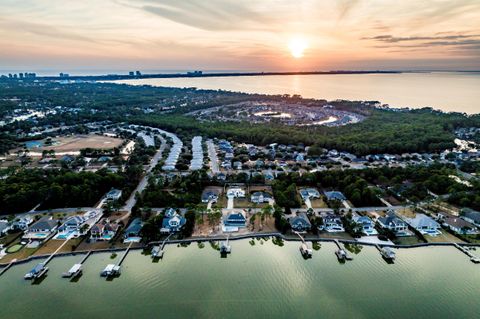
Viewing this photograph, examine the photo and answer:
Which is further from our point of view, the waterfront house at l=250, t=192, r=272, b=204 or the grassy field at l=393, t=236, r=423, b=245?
the waterfront house at l=250, t=192, r=272, b=204

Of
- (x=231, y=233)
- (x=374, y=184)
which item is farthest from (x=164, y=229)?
(x=374, y=184)

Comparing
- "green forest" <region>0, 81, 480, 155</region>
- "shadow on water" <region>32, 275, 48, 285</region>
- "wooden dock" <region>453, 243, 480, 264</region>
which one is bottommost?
"shadow on water" <region>32, 275, 48, 285</region>

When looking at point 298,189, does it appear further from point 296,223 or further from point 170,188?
point 170,188

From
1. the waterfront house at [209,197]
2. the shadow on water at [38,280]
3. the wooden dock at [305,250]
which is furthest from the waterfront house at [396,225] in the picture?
the shadow on water at [38,280]

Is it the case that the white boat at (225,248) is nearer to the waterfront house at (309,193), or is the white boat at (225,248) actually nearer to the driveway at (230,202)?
the driveway at (230,202)

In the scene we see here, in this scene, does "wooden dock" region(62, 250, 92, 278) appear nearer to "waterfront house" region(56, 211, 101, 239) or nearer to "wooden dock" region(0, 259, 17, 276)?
"wooden dock" region(0, 259, 17, 276)

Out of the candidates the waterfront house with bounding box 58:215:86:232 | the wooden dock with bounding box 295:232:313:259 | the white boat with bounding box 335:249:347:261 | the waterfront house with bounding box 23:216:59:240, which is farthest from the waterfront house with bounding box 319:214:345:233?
the waterfront house with bounding box 23:216:59:240

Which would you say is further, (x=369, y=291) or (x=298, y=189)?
(x=298, y=189)
